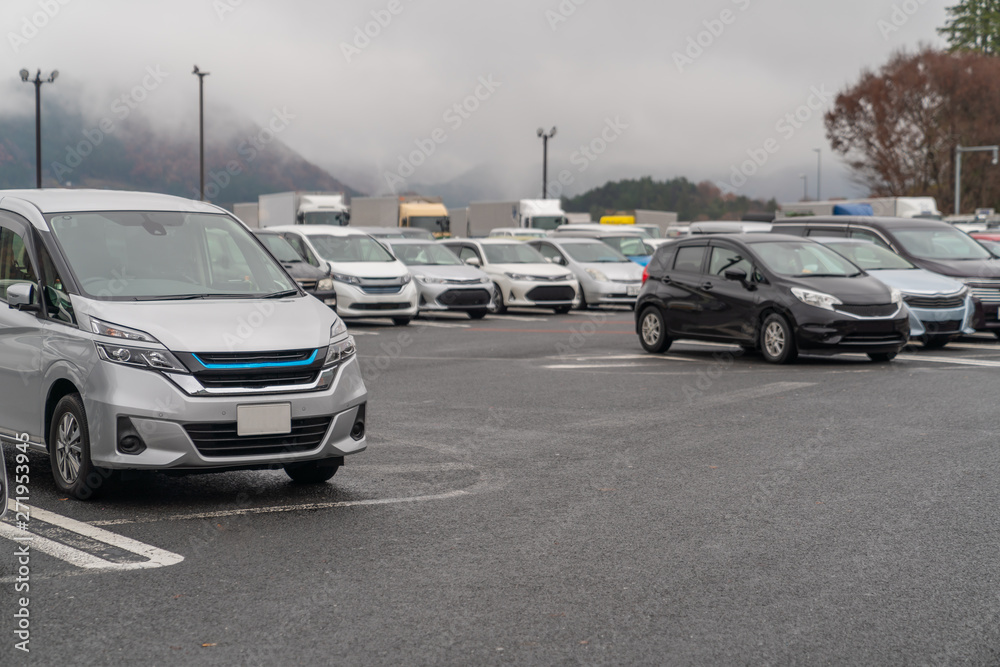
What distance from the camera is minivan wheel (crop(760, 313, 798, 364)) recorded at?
14.2m

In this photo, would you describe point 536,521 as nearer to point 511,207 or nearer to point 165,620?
point 165,620

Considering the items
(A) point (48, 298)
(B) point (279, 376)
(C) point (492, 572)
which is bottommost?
(C) point (492, 572)

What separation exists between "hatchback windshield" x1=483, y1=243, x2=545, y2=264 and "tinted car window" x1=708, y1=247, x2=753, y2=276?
10.5 meters

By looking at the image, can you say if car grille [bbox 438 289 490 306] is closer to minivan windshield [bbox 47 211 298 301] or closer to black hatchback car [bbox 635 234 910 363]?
black hatchback car [bbox 635 234 910 363]

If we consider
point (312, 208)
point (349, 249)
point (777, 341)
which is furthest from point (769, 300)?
point (312, 208)

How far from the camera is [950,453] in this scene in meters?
8.27

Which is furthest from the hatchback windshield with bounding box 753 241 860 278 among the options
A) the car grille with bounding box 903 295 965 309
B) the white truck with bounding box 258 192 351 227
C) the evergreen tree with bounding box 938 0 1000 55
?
the evergreen tree with bounding box 938 0 1000 55

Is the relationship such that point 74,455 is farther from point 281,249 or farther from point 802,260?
point 281,249

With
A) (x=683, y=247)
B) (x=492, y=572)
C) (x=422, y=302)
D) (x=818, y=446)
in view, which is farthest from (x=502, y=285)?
(x=492, y=572)

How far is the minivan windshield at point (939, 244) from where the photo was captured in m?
17.8

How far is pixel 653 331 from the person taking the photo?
1612 centimetres

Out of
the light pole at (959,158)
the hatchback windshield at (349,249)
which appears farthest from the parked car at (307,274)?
the light pole at (959,158)

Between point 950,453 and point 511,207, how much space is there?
39.1 meters

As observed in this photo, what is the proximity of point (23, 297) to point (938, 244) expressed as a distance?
48.7ft
